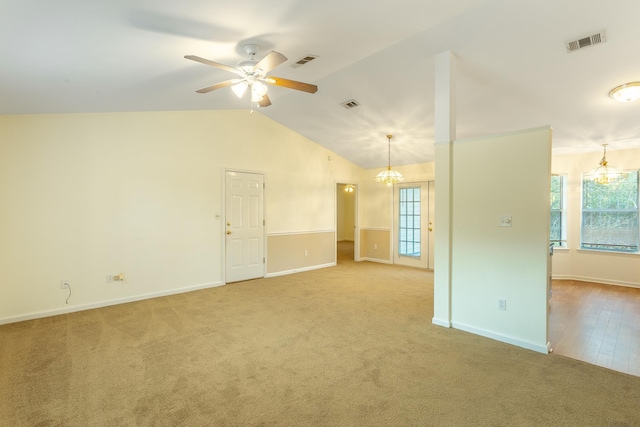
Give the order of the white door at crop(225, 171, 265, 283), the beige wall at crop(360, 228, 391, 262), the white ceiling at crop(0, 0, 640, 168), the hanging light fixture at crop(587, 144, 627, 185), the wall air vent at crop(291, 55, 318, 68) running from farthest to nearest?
the beige wall at crop(360, 228, 391, 262) → the white door at crop(225, 171, 265, 283) → the hanging light fixture at crop(587, 144, 627, 185) → the wall air vent at crop(291, 55, 318, 68) → the white ceiling at crop(0, 0, 640, 168)

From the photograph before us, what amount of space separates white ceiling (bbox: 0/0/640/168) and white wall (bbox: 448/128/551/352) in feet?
3.32

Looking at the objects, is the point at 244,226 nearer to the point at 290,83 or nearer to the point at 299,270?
the point at 299,270

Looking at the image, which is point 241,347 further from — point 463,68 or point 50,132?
point 463,68

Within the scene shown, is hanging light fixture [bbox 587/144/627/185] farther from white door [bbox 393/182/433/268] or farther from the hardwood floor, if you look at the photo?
white door [bbox 393/182/433/268]

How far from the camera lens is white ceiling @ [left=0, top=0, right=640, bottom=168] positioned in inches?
91.0

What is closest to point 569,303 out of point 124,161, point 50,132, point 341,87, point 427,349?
point 427,349

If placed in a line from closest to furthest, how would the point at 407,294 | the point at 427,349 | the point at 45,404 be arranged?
the point at 45,404 < the point at 427,349 < the point at 407,294

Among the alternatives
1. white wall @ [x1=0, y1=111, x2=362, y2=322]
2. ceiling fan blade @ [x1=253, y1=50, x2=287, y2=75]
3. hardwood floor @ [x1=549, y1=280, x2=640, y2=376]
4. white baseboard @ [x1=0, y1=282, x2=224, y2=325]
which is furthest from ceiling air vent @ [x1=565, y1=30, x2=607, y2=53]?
white baseboard @ [x1=0, y1=282, x2=224, y2=325]

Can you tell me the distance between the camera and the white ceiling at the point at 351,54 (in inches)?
91.0

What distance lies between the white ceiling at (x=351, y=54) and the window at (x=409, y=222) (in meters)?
2.62

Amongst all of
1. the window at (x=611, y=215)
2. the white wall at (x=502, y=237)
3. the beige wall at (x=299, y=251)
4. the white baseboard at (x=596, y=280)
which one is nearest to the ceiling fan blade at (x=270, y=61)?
the white wall at (x=502, y=237)

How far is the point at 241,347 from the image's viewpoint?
308 centimetres

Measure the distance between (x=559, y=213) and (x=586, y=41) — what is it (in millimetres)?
4323

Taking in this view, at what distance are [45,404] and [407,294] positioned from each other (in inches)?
171
